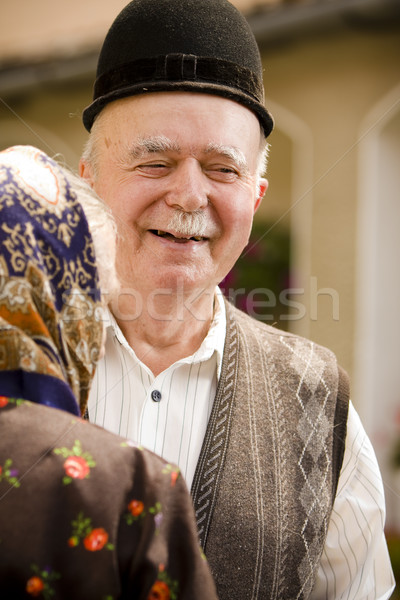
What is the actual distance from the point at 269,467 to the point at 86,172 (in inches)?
41.3

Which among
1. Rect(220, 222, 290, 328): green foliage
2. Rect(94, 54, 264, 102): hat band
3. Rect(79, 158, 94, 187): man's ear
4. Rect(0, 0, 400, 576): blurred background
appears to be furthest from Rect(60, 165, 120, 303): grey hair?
Rect(220, 222, 290, 328): green foliage

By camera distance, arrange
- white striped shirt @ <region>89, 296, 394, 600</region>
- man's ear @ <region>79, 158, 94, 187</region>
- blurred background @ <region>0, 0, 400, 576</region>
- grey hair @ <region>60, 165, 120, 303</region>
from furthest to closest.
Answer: blurred background @ <region>0, 0, 400, 576</region> → man's ear @ <region>79, 158, 94, 187</region> → white striped shirt @ <region>89, 296, 394, 600</region> → grey hair @ <region>60, 165, 120, 303</region>

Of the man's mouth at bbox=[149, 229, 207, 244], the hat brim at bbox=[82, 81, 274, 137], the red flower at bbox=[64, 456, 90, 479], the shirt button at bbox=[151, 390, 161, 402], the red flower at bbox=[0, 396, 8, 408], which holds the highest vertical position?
the hat brim at bbox=[82, 81, 274, 137]

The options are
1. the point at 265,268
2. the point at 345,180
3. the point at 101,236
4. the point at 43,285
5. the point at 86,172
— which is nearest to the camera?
the point at 43,285

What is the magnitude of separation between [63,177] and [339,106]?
12.6 ft

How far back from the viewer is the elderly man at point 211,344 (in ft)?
5.77

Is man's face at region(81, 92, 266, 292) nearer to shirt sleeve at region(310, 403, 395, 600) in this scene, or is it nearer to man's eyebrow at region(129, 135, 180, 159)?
man's eyebrow at region(129, 135, 180, 159)

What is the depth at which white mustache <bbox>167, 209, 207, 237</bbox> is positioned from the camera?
1914 millimetres

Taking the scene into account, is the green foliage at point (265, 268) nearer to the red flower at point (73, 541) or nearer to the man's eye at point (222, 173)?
the man's eye at point (222, 173)

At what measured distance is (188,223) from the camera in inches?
75.5

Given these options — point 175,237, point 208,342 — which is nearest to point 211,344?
point 208,342

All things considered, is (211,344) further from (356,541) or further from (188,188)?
(356,541)

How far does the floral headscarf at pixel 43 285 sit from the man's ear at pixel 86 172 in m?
0.93

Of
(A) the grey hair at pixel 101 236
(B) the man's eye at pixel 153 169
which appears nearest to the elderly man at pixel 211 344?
(B) the man's eye at pixel 153 169
